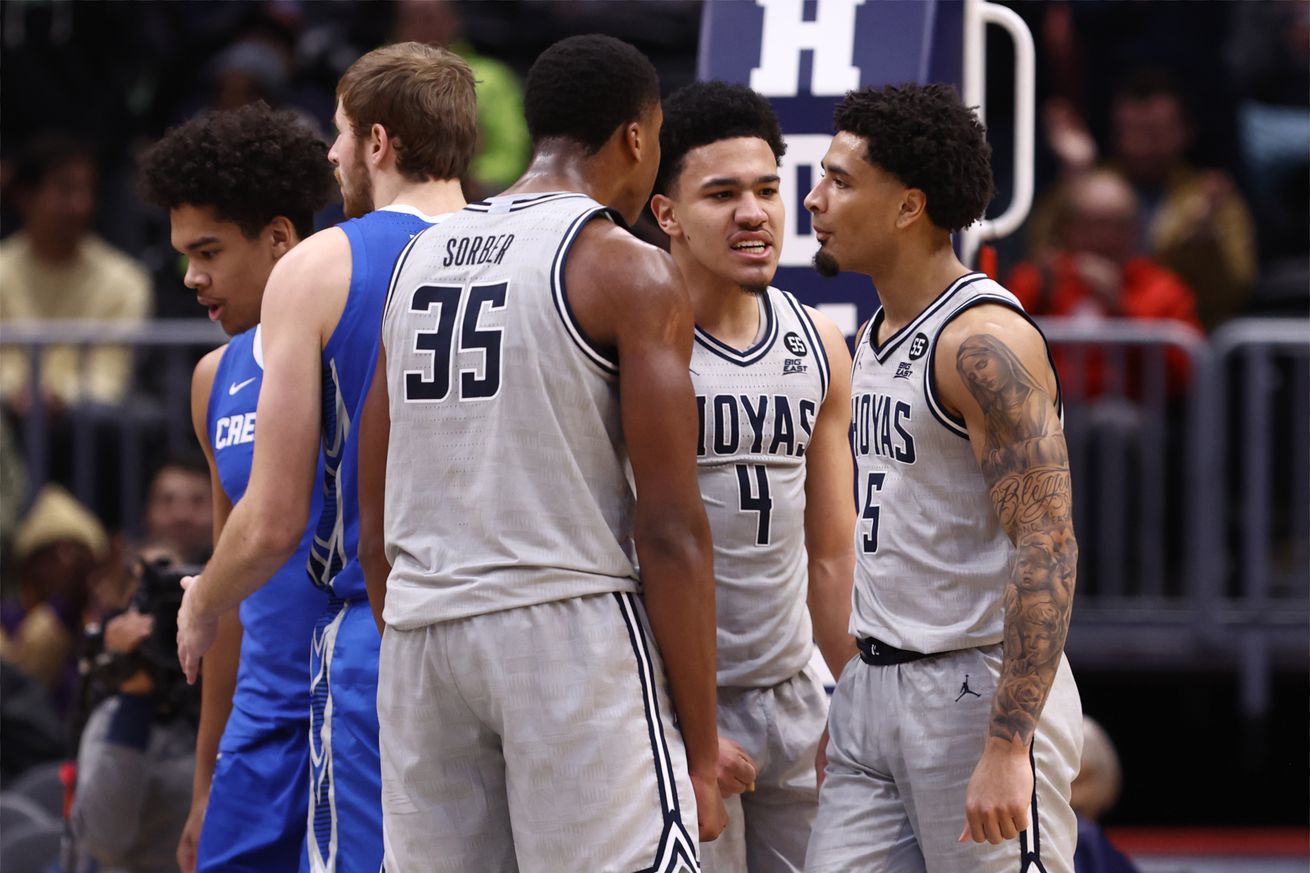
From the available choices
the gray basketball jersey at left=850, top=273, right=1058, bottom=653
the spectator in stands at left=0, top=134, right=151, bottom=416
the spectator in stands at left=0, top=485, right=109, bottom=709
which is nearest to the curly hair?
the gray basketball jersey at left=850, top=273, right=1058, bottom=653

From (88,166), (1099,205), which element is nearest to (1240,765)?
(1099,205)

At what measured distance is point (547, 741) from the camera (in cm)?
332

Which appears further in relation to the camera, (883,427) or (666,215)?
(666,215)

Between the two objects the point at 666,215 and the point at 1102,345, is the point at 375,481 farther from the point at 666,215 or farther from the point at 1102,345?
the point at 1102,345

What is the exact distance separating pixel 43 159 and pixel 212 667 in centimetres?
598

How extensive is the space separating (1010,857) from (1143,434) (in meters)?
4.99

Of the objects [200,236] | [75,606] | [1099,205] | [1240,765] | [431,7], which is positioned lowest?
[1240,765]

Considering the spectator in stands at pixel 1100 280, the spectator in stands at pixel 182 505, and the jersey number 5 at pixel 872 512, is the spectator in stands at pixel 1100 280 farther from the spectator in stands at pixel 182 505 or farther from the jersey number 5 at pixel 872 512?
the jersey number 5 at pixel 872 512

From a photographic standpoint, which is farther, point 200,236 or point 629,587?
point 200,236

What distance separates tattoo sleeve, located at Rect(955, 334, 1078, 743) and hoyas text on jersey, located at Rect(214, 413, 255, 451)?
Result: 5.51ft

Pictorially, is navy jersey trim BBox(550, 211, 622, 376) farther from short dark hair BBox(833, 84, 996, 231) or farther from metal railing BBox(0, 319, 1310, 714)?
metal railing BBox(0, 319, 1310, 714)

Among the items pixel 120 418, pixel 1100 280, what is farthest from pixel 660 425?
pixel 120 418

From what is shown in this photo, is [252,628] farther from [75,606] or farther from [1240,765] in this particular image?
[1240,765]

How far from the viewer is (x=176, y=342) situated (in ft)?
28.7
